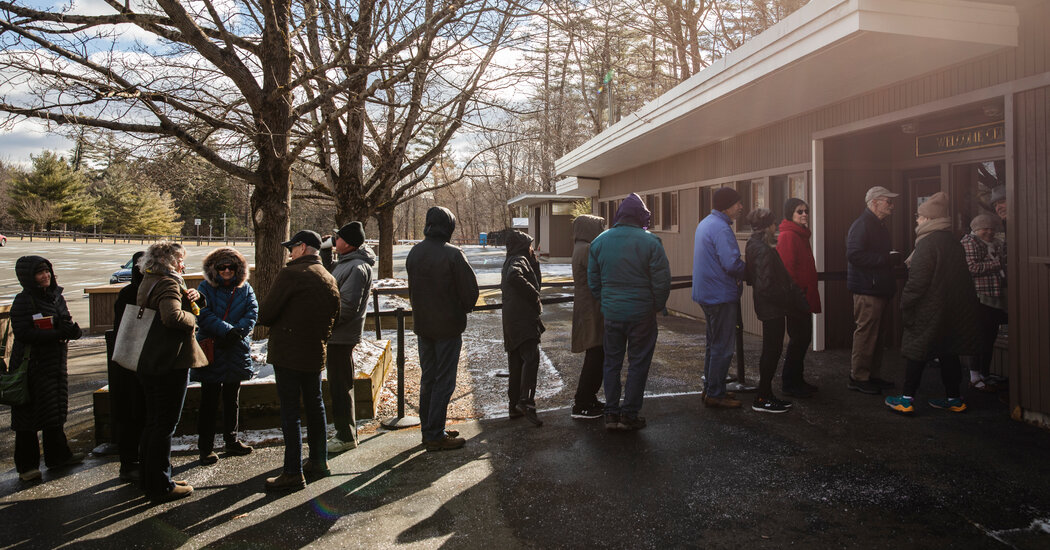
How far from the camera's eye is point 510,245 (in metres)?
5.65

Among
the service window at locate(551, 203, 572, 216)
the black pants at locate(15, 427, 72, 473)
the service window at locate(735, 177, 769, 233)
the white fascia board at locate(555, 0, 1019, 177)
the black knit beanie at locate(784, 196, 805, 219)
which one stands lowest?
the black pants at locate(15, 427, 72, 473)

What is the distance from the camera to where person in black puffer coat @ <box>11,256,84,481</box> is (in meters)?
4.47

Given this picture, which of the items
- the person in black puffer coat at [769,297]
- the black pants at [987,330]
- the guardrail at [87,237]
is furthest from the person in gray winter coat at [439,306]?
the guardrail at [87,237]

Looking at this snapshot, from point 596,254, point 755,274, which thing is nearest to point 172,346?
point 596,254

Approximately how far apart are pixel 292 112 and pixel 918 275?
7.29m

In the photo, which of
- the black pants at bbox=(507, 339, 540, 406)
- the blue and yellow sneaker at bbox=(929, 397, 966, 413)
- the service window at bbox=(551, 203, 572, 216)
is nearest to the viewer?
the blue and yellow sneaker at bbox=(929, 397, 966, 413)

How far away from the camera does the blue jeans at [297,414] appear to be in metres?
4.25

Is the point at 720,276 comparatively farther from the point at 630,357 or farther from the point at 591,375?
the point at 591,375

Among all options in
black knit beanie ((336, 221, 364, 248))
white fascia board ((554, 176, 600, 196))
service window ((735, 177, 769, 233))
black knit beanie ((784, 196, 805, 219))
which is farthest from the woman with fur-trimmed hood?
white fascia board ((554, 176, 600, 196))

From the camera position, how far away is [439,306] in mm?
4852

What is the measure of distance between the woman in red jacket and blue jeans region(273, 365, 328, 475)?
3.97 metres

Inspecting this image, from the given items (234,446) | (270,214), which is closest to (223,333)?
(234,446)

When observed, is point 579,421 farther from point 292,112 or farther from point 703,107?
point 292,112

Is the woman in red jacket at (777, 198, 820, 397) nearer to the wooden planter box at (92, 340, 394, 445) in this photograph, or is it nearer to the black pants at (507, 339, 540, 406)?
the black pants at (507, 339, 540, 406)
